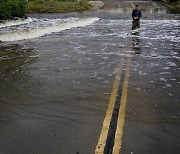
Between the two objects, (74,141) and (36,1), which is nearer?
(74,141)

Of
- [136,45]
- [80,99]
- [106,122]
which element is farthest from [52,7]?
[106,122]

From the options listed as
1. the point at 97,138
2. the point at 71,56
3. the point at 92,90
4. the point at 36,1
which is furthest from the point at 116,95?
the point at 36,1

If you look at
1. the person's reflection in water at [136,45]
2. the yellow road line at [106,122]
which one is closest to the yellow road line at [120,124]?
the yellow road line at [106,122]

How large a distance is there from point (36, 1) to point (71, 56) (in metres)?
48.9

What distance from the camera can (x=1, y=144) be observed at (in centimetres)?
579

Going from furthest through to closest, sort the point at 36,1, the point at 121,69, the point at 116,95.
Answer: the point at 36,1 → the point at 121,69 → the point at 116,95

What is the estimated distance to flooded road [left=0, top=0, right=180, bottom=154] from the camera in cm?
586

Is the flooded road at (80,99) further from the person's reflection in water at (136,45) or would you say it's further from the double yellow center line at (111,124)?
the person's reflection in water at (136,45)

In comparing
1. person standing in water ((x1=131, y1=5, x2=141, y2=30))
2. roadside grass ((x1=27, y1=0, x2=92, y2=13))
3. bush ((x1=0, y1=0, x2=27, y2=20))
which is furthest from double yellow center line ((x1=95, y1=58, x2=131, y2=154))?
roadside grass ((x1=27, y1=0, x2=92, y2=13))

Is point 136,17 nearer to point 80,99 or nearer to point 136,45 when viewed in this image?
point 136,45

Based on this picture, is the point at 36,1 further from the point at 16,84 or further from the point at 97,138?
the point at 97,138

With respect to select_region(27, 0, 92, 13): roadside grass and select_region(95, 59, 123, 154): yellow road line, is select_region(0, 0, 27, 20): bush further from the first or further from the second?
select_region(95, 59, 123, 154): yellow road line

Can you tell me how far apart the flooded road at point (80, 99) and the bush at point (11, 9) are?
77.4 feet

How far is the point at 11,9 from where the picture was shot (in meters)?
41.1
